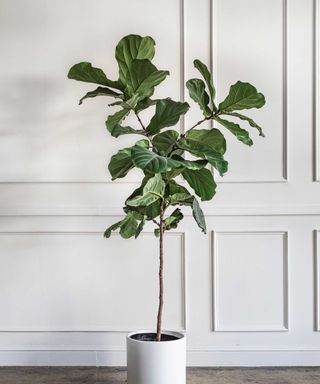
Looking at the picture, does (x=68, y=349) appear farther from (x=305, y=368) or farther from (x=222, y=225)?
(x=305, y=368)

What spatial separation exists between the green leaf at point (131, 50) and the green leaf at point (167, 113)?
0.20m

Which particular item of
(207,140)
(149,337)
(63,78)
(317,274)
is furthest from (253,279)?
(63,78)

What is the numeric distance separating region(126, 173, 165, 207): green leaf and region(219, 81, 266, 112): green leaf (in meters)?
0.43

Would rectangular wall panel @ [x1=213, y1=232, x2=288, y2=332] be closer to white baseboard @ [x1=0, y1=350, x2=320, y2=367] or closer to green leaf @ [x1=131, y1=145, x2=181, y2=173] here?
white baseboard @ [x1=0, y1=350, x2=320, y2=367]

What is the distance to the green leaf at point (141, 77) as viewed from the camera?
7.16 feet

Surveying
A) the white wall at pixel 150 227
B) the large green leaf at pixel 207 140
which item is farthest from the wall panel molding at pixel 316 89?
the large green leaf at pixel 207 140

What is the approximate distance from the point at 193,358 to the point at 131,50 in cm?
A: 162

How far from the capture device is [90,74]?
2.33 meters

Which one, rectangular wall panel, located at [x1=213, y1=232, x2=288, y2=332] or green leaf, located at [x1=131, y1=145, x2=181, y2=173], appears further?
rectangular wall panel, located at [x1=213, y1=232, x2=288, y2=332]

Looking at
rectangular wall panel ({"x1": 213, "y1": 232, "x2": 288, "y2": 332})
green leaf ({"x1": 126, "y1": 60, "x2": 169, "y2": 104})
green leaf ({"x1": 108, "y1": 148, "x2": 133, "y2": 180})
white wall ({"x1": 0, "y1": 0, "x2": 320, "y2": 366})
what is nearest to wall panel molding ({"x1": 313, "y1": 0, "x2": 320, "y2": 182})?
white wall ({"x1": 0, "y1": 0, "x2": 320, "y2": 366})

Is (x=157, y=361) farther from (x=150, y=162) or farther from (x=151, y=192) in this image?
(x=150, y=162)

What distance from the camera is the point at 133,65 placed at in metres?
2.19

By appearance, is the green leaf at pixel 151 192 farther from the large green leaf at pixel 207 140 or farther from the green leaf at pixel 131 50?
the green leaf at pixel 131 50

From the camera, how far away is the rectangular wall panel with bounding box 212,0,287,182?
2834mm
